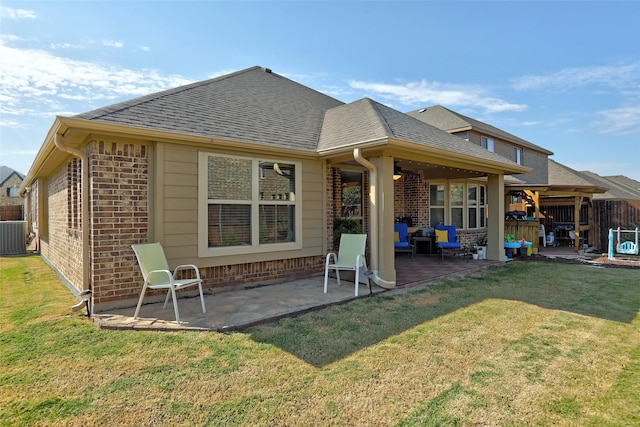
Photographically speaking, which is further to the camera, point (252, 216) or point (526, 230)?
point (526, 230)

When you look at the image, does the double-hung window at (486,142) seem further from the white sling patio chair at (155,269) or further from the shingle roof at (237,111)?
the white sling patio chair at (155,269)

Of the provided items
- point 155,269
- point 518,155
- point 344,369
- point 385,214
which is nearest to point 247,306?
point 155,269

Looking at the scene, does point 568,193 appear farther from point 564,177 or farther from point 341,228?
point 341,228

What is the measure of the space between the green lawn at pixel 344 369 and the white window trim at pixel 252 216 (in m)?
1.94

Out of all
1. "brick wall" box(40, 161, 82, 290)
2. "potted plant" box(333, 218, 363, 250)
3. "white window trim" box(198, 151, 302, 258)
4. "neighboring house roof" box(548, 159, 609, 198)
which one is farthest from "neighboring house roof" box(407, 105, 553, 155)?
"brick wall" box(40, 161, 82, 290)

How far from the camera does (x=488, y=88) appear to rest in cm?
1570

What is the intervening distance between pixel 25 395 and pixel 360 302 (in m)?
4.07

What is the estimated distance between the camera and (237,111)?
697 centimetres

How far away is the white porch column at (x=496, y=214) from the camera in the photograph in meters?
9.50

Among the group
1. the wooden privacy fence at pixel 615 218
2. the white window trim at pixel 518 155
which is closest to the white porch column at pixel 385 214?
the wooden privacy fence at pixel 615 218

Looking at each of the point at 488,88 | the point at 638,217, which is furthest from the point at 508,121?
the point at 638,217

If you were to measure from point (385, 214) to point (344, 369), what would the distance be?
354 centimetres

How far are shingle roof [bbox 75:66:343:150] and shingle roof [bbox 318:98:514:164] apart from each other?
393mm

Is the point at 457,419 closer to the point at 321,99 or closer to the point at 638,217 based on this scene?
the point at 321,99
